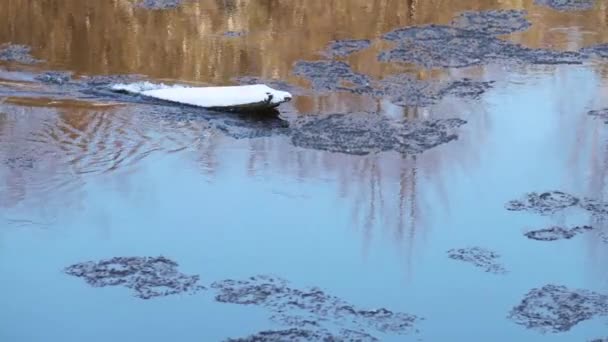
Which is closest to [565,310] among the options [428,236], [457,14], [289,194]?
[428,236]

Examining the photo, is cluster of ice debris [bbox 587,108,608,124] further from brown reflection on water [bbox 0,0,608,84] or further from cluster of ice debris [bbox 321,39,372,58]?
cluster of ice debris [bbox 321,39,372,58]

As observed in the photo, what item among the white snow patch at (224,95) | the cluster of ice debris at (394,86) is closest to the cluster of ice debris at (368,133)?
the white snow patch at (224,95)

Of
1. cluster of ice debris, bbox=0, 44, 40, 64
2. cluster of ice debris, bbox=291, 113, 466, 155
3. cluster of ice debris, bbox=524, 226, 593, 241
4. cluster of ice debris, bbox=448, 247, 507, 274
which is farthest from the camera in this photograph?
cluster of ice debris, bbox=0, 44, 40, 64

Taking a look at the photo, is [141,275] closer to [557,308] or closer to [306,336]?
[306,336]

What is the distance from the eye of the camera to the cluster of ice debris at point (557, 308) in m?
5.69

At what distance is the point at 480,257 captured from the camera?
6344 mm

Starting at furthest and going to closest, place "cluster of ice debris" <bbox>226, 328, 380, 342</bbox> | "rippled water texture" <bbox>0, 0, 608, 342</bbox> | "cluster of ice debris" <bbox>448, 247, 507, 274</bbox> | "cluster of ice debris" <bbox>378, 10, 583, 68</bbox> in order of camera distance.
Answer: "cluster of ice debris" <bbox>378, 10, 583, 68</bbox>
"cluster of ice debris" <bbox>448, 247, 507, 274</bbox>
"rippled water texture" <bbox>0, 0, 608, 342</bbox>
"cluster of ice debris" <bbox>226, 328, 380, 342</bbox>

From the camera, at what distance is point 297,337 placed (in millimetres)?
5512

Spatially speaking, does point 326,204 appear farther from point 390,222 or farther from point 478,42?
point 478,42

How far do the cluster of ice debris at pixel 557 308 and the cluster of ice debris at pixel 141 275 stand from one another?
5.94 ft

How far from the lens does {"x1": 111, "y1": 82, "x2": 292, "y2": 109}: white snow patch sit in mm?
8359

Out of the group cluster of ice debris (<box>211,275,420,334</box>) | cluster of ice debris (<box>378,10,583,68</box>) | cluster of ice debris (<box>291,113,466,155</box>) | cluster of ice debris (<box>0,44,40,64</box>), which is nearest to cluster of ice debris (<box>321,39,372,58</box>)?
cluster of ice debris (<box>378,10,583,68</box>)

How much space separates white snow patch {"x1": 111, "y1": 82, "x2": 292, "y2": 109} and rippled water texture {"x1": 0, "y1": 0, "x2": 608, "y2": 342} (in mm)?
103

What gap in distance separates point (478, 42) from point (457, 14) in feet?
3.22
